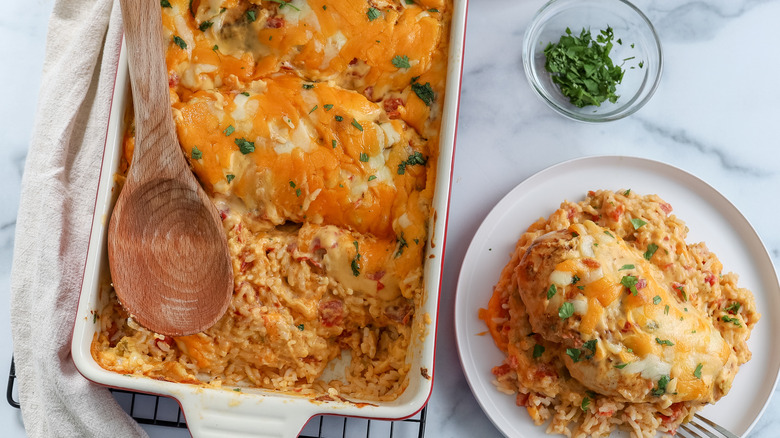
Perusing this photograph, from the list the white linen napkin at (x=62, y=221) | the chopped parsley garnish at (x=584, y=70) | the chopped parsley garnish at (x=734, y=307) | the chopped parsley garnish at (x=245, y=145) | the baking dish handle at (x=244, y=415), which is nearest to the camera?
the baking dish handle at (x=244, y=415)

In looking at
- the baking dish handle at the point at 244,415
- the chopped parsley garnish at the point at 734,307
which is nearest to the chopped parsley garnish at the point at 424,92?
the baking dish handle at the point at 244,415

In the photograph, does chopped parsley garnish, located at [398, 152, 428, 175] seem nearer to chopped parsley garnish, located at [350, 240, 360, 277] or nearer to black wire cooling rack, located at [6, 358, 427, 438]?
chopped parsley garnish, located at [350, 240, 360, 277]

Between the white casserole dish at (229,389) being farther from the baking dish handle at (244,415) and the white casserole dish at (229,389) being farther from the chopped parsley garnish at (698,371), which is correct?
the chopped parsley garnish at (698,371)

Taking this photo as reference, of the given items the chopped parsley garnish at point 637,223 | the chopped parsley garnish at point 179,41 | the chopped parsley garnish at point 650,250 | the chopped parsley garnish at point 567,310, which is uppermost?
the chopped parsley garnish at point 179,41

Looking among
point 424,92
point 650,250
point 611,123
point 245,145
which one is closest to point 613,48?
point 611,123

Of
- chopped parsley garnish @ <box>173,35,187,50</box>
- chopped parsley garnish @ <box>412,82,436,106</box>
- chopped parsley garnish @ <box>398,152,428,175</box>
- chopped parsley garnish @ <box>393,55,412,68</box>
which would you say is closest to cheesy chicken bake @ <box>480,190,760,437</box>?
chopped parsley garnish @ <box>398,152,428,175</box>

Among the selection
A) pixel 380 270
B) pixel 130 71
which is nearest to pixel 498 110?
pixel 380 270
